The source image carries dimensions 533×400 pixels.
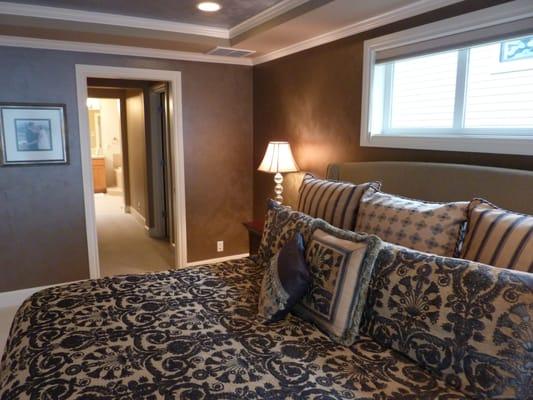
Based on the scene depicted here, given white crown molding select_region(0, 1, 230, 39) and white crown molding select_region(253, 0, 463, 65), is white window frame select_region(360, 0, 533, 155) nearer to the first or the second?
white crown molding select_region(253, 0, 463, 65)

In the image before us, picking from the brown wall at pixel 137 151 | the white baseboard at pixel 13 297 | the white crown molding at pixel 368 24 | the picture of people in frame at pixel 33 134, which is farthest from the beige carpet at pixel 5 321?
the white crown molding at pixel 368 24

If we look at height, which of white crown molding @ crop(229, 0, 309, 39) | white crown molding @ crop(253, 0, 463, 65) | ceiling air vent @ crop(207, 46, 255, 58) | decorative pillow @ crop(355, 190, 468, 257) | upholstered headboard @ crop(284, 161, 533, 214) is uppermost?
white crown molding @ crop(229, 0, 309, 39)

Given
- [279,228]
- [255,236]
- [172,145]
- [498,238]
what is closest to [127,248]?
[172,145]

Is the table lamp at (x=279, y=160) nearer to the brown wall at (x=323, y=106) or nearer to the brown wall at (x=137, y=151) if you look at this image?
the brown wall at (x=323, y=106)

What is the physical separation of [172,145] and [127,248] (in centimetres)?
191

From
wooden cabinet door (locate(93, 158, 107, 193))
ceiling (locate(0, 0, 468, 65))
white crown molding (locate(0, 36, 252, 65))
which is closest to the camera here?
ceiling (locate(0, 0, 468, 65))

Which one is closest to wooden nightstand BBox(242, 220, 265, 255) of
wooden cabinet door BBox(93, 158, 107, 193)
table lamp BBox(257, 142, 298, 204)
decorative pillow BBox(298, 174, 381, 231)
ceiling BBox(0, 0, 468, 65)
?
table lamp BBox(257, 142, 298, 204)

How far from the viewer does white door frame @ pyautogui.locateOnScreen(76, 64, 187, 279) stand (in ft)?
11.7

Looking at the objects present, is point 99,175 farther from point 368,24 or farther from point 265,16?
point 368,24

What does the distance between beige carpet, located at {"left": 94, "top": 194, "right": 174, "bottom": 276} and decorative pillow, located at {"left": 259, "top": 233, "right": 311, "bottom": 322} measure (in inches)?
117

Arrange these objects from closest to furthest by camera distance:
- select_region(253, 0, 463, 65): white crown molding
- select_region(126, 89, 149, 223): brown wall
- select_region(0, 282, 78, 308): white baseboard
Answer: select_region(253, 0, 463, 65): white crown molding
select_region(0, 282, 78, 308): white baseboard
select_region(126, 89, 149, 223): brown wall

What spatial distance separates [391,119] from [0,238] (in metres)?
3.38

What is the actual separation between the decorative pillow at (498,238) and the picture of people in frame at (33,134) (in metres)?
3.37

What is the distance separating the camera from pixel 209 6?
2844 mm
